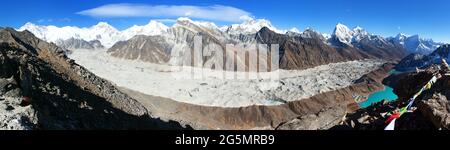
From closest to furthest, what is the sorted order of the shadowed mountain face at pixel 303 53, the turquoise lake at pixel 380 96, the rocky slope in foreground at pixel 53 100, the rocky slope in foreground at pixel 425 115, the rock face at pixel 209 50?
the rocky slope in foreground at pixel 53 100
the rocky slope in foreground at pixel 425 115
the turquoise lake at pixel 380 96
the rock face at pixel 209 50
the shadowed mountain face at pixel 303 53

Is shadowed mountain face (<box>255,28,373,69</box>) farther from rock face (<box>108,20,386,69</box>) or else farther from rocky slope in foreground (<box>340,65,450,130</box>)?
rocky slope in foreground (<box>340,65,450,130</box>)

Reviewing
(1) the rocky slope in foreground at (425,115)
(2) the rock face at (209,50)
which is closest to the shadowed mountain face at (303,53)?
(2) the rock face at (209,50)

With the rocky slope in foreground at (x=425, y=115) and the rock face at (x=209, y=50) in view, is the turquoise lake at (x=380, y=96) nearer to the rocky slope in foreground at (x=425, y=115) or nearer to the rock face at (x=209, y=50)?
the rock face at (x=209, y=50)

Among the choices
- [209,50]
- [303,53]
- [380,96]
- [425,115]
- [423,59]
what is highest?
[209,50]

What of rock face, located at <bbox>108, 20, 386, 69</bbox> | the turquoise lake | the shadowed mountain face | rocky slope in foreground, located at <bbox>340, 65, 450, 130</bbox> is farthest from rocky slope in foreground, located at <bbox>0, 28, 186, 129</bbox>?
the shadowed mountain face

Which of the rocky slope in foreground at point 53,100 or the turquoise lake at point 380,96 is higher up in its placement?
the rocky slope in foreground at point 53,100

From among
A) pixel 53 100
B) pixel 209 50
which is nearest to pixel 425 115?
pixel 53 100

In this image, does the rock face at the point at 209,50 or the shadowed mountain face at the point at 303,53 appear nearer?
the rock face at the point at 209,50

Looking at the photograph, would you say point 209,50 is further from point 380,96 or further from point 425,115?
point 425,115

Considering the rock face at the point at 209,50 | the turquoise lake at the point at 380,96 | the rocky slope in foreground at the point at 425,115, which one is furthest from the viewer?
the rock face at the point at 209,50

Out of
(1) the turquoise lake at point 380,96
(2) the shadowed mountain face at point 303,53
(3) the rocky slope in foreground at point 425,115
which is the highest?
(2) the shadowed mountain face at point 303,53
